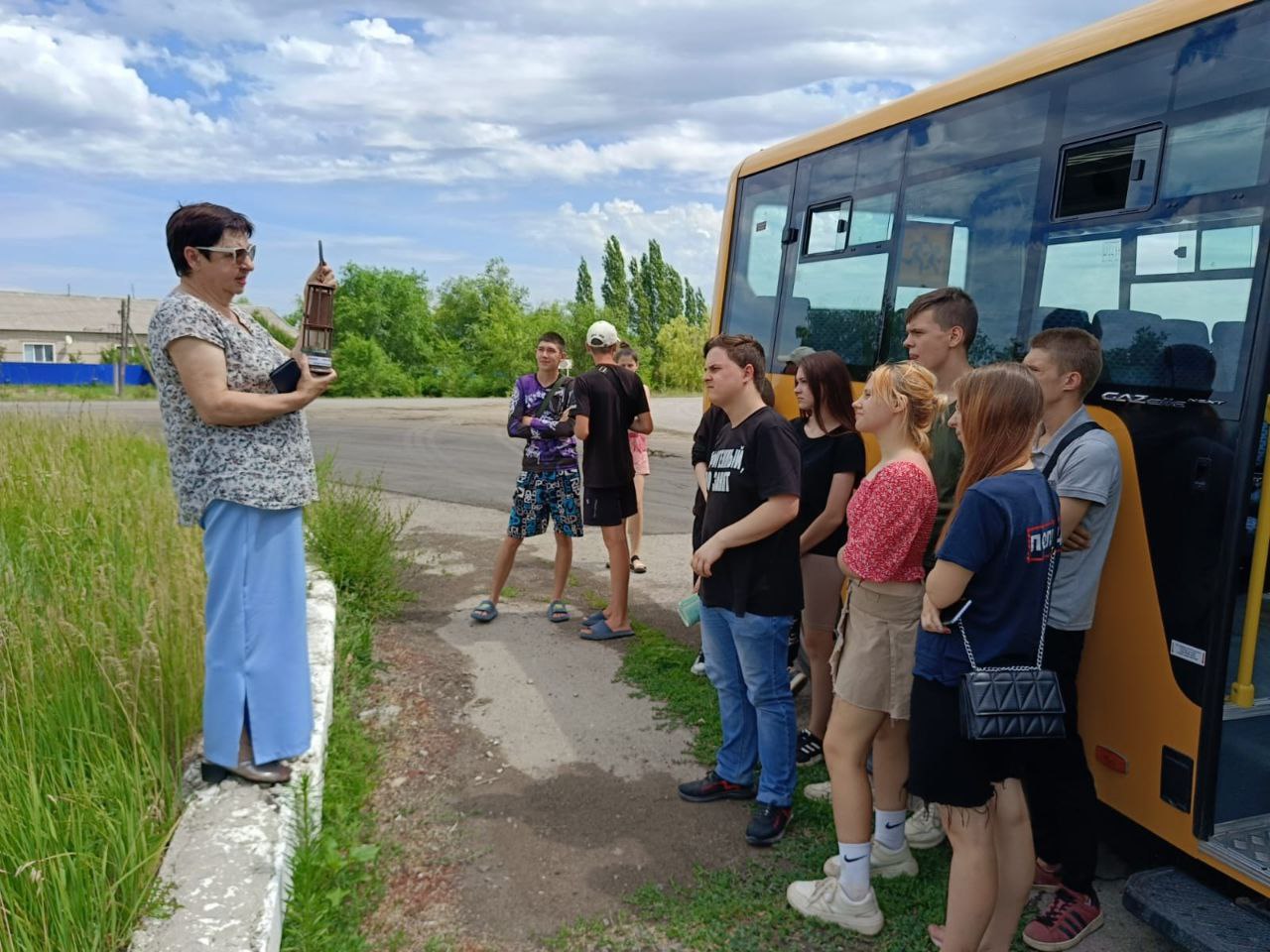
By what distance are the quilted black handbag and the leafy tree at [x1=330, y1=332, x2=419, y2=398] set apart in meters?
48.3

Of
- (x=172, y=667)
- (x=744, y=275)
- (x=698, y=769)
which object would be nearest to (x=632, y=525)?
(x=744, y=275)

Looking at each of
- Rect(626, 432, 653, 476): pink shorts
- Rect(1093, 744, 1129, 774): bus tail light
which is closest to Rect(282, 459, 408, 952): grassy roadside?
Rect(626, 432, 653, 476): pink shorts

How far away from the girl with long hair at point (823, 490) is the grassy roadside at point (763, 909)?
70cm

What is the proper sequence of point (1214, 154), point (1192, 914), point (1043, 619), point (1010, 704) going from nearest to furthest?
1. point (1010, 704)
2. point (1043, 619)
3. point (1192, 914)
4. point (1214, 154)

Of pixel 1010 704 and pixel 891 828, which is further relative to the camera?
pixel 891 828

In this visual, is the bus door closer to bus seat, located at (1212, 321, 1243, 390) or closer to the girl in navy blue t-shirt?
bus seat, located at (1212, 321, 1243, 390)

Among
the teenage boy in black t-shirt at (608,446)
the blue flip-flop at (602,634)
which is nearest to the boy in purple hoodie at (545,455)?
the teenage boy in black t-shirt at (608,446)

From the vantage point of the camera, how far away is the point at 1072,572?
10.9ft

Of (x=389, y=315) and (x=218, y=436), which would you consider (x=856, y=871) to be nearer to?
(x=218, y=436)

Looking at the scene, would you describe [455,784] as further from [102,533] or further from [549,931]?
[102,533]

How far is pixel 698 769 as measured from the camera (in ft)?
14.9

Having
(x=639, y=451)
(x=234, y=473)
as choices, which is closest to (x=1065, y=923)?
(x=234, y=473)

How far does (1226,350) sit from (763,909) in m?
2.47

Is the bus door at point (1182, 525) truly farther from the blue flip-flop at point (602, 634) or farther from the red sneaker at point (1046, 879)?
the blue flip-flop at point (602, 634)
